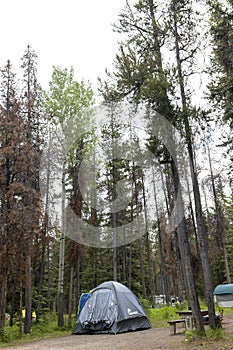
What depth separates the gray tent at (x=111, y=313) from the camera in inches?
480

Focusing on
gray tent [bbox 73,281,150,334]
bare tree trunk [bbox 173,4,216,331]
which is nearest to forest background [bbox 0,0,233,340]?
bare tree trunk [bbox 173,4,216,331]

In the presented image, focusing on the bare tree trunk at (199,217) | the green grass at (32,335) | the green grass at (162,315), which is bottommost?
the green grass at (32,335)

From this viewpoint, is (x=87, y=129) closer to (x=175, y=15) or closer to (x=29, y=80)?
(x=29, y=80)

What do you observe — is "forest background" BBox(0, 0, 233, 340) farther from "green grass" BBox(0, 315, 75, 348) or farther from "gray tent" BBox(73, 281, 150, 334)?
"gray tent" BBox(73, 281, 150, 334)

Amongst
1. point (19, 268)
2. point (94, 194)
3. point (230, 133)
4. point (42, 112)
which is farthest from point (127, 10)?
point (94, 194)

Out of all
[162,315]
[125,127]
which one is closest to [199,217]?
[125,127]

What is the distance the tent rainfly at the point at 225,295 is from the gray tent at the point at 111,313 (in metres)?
10.4

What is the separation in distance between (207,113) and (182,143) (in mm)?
1117

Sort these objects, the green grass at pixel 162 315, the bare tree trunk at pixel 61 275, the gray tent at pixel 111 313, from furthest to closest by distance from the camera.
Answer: the green grass at pixel 162 315 < the bare tree trunk at pixel 61 275 < the gray tent at pixel 111 313

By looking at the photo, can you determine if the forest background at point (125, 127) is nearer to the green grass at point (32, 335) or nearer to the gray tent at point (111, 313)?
the green grass at point (32, 335)

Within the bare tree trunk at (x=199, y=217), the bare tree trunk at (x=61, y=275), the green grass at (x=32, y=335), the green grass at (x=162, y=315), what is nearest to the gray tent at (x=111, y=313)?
the green grass at (x=32, y=335)

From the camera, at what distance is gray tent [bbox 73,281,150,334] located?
12.2 metres

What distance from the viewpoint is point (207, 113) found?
9953mm

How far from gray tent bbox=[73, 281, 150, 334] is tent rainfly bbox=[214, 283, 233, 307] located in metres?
10.4
